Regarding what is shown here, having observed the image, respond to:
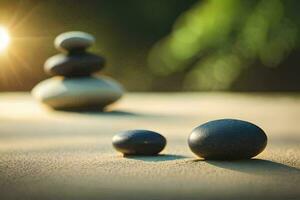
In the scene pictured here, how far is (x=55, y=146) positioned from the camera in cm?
271

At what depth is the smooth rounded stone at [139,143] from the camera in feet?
7.43

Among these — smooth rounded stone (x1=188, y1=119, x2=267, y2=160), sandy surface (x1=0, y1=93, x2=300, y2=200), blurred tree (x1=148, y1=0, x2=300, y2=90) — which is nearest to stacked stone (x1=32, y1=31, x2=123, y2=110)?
sandy surface (x1=0, y1=93, x2=300, y2=200)

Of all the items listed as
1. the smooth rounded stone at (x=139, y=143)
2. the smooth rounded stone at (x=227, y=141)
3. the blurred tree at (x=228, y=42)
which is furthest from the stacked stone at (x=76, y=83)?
the blurred tree at (x=228, y=42)

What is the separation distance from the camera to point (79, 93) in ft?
14.6

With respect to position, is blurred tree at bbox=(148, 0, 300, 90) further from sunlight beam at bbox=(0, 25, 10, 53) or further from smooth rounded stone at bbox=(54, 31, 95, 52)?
smooth rounded stone at bbox=(54, 31, 95, 52)

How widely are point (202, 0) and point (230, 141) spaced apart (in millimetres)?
6851

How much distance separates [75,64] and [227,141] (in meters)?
2.60

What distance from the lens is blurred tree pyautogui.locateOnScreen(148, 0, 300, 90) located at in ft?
24.4

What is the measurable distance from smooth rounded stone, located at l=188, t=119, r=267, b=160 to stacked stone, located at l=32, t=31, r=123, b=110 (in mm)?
2421

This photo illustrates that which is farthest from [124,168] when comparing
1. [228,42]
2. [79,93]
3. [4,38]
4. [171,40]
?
[171,40]

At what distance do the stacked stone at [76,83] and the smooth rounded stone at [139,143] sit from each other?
2.20 metres

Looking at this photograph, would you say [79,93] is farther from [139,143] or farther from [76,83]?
[139,143]

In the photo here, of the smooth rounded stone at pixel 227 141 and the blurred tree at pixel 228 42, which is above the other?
the blurred tree at pixel 228 42

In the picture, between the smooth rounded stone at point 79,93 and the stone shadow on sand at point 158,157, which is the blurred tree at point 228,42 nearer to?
the smooth rounded stone at point 79,93
